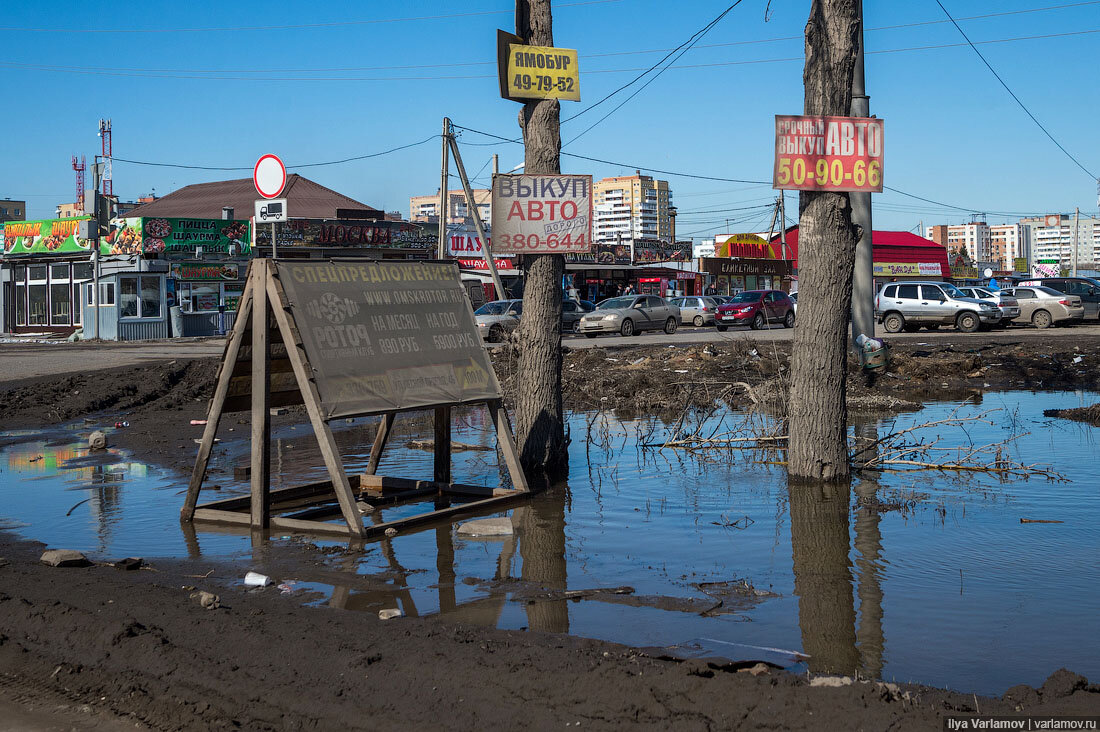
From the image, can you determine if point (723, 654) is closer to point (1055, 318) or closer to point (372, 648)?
point (372, 648)

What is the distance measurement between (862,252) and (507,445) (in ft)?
30.2

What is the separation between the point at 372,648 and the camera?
14.4ft

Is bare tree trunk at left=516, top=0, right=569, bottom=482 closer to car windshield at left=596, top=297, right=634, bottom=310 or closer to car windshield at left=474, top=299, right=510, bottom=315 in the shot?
car windshield at left=474, top=299, right=510, bottom=315

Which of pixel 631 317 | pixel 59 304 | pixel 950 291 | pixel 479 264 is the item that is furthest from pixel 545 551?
pixel 479 264

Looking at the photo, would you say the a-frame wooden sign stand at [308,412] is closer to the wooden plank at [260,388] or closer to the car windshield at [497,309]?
the wooden plank at [260,388]

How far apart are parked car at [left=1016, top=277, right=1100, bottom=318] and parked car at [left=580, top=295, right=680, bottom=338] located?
1324 cm

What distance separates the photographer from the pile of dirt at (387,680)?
142 inches

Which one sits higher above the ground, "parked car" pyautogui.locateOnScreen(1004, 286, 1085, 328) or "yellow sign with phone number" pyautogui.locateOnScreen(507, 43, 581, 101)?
"yellow sign with phone number" pyautogui.locateOnScreen(507, 43, 581, 101)

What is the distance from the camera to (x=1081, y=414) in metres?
13.1

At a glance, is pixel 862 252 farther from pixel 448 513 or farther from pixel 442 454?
pixel 448 513

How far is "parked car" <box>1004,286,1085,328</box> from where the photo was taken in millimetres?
35781

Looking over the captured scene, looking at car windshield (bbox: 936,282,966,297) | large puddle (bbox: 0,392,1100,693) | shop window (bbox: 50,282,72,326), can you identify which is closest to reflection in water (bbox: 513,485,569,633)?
large puddle (bbox: 0,392,1100,693)

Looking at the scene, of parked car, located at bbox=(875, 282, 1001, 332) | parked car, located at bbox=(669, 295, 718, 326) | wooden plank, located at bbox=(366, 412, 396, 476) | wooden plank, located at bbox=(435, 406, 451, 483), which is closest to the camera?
wooden plank, located at bbox=(435, 406, 451, 483)

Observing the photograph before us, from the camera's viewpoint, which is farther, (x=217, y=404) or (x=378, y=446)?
(x=378, y=446)
